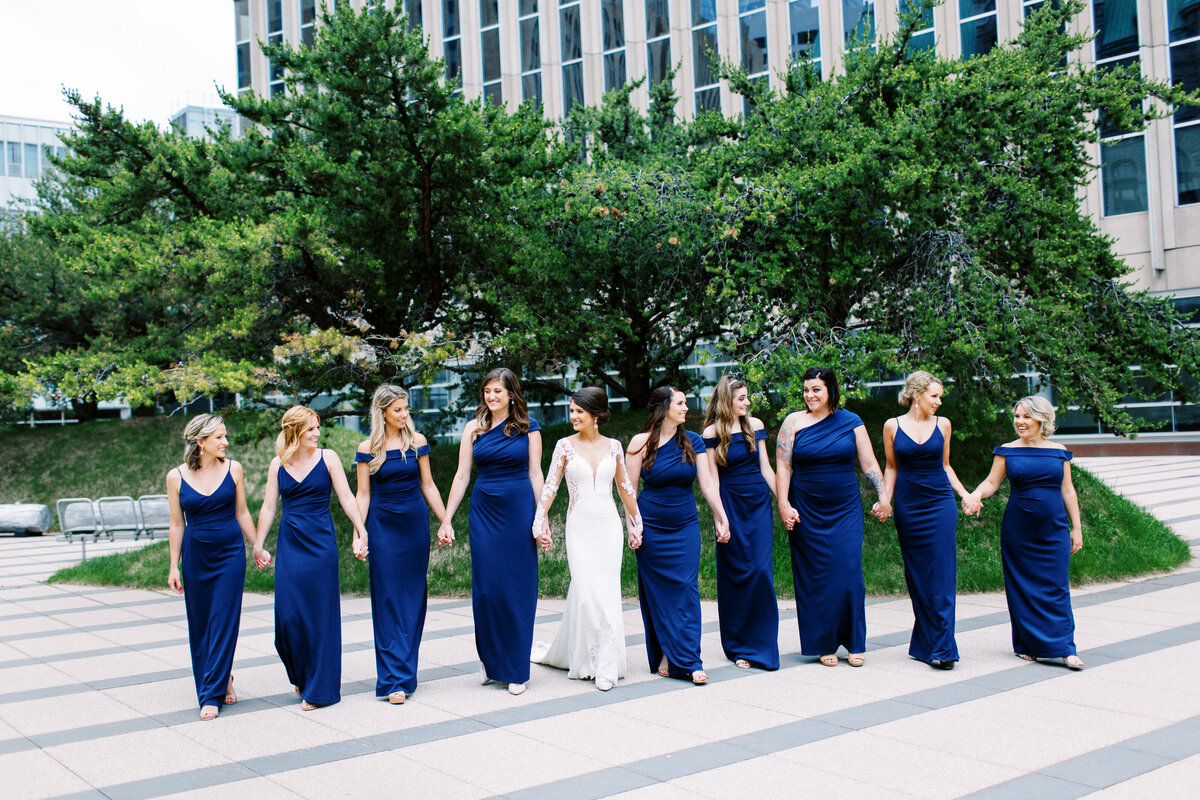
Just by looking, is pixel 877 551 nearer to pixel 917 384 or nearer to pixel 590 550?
pixel 917 384

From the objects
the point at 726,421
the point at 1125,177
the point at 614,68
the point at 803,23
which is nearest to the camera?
the point at 726,421

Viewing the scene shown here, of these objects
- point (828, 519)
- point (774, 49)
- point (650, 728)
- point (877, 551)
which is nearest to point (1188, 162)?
point (774, 49)

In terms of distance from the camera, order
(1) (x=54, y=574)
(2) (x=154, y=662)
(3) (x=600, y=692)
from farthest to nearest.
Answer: (1) (x=54, y=574) → (2) (x=154, y=662) → (3) (x=600, y=692)

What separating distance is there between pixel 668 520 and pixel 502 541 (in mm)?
1042

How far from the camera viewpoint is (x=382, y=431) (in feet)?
19.9

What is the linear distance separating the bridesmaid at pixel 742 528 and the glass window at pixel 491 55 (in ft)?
110

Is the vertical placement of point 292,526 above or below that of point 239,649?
above

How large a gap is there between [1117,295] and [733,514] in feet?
23.3

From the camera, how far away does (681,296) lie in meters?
12.0

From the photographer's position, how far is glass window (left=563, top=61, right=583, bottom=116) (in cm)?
3600

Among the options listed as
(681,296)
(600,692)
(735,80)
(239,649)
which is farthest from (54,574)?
(735,80)

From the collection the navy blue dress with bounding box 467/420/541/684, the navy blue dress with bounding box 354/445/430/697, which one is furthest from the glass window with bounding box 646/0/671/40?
the navy blue dress with bounding box 354/445/430/697

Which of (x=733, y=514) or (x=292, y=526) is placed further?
(x=733, y=514)

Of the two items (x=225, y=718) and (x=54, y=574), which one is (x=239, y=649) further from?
(x=54, y=574)
